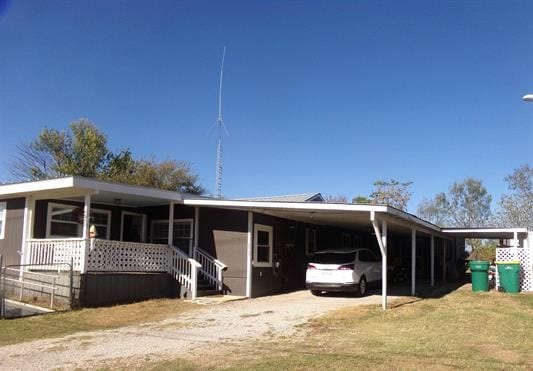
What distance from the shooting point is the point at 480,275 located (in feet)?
61.7

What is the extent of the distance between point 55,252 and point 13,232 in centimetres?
260

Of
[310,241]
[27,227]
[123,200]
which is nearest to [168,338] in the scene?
[27,227]

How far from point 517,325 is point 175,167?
3560cm

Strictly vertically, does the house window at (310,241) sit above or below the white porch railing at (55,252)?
above

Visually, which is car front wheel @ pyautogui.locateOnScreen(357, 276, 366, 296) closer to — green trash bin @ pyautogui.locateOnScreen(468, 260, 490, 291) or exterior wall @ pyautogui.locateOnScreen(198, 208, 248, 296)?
exterior wall @ pyautogui.locateOnScreen(198, 208, 248, 296)

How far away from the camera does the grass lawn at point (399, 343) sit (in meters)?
7.74

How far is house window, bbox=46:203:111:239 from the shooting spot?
1672 centimetres

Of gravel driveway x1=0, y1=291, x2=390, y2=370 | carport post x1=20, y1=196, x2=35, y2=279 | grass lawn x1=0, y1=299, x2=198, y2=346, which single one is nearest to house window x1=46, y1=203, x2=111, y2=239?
carport post x1=20, y1=196, x2=35, y2=279

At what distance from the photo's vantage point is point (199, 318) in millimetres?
12586

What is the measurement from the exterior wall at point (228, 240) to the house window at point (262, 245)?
506 mm

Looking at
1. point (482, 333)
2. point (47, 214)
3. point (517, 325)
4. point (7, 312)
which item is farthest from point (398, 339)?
point (47, 214)

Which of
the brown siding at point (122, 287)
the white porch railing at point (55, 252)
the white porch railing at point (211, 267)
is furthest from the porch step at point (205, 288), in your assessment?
the white porch railing at point (55, 252)

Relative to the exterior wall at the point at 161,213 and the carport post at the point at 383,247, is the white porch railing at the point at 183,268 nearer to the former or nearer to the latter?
the exterior wall at the point at 161,213

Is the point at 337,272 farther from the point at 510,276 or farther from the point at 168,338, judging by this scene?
the point at 168,338
